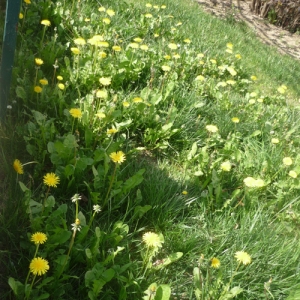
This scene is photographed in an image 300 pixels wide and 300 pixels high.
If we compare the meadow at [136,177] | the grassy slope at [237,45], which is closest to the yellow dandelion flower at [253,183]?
the meadow at [136,177]

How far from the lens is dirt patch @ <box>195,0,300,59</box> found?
7039mm

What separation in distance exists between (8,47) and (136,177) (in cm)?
95

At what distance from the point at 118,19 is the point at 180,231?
9.00 feet

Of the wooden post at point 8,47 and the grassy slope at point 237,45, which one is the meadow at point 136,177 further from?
the grassy slope at point 237,45

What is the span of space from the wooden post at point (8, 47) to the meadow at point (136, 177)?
0.20 meters

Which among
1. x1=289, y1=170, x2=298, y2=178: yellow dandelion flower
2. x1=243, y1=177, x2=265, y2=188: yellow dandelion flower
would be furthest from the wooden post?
x1=289, y1=170, x2=298, y2=178: yellow dandelion flower

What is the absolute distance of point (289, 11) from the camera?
780cm

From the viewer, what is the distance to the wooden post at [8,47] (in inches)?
83.0

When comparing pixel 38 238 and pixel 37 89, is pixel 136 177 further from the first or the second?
pixel 37 89

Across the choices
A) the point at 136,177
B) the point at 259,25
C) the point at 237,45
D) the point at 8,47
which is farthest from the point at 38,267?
the point at 259,25

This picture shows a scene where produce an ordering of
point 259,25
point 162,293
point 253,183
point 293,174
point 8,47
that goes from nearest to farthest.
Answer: point 162,293 → point 8,47 → point 253,183 → point 293,174 → point 259,25

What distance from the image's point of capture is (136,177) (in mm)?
2287

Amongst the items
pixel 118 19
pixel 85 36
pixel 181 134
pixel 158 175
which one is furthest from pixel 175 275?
pixel 118 19

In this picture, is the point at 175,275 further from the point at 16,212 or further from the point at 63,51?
the point at 63,51
